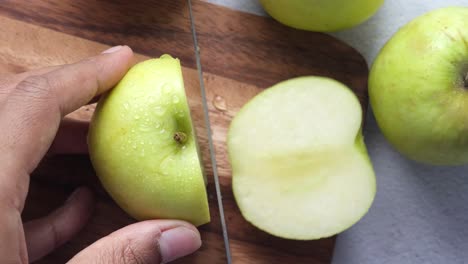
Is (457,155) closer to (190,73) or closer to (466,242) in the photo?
(466,242)

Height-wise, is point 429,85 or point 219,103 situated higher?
point 429,85

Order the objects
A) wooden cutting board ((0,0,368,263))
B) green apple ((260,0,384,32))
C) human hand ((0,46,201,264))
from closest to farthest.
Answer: human hand ((0,46,201,264))
green apple ((260,0,384,32))
wooden cutting board ((0,0,368,263))

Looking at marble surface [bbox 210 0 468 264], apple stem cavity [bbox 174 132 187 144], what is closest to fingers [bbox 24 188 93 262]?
apple stem cavity [bbox 174 132 187 144]

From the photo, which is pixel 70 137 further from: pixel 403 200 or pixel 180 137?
pixel 403 200

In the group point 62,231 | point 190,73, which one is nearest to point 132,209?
point 62,231

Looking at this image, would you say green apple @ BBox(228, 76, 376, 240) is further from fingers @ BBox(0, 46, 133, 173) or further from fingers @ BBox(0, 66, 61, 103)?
fingers @ BBox(0, 66, 61, 103)

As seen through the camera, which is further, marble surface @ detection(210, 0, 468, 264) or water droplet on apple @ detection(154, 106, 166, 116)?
marble surface @ detection(210, 0, 468, 264)

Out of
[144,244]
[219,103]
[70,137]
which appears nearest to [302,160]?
[219,103]

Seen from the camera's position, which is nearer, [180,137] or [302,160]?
[180,137]
